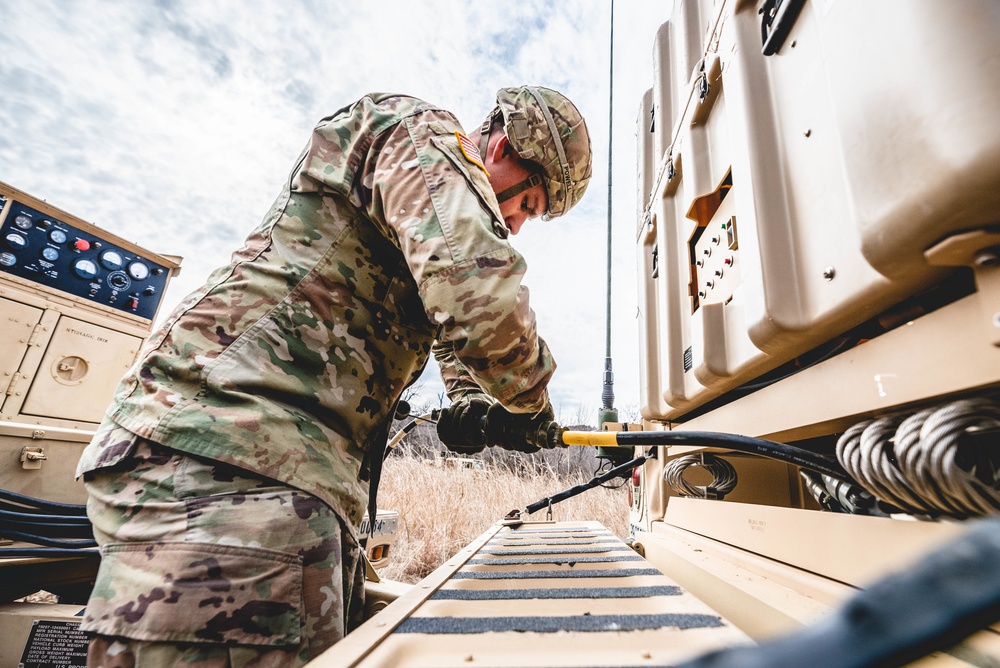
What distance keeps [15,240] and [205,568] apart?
2.91 meters

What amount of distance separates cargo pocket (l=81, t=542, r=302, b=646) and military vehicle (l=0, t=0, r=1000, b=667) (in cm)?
27

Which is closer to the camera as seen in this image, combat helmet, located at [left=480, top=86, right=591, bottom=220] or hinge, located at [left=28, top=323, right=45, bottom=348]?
combat helmet, located at [left=480, top=86, right=591, bottom=220]

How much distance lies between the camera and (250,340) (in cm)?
116

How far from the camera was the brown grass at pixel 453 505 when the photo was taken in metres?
5.13

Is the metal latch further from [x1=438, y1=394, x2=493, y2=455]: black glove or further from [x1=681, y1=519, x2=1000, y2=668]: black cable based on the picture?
[x1=681, y1=519, x2=1000, y2=668]: black cable

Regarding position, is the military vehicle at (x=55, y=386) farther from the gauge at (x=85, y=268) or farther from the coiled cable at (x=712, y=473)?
the coiled cable at (x=712, y=473)

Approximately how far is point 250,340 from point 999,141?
1.33 meters

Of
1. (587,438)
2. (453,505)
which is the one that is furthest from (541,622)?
(453,505)

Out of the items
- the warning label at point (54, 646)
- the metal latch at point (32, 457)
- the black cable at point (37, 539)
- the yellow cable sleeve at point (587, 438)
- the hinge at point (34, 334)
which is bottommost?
the warning label at point (54, 646)

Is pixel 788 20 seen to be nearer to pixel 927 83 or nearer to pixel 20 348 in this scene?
pixel 927 83

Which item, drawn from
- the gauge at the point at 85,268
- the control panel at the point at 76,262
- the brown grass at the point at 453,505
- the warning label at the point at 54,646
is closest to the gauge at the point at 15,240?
the control panel at the point at 76,262

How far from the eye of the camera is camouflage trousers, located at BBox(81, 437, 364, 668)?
906 millimetres

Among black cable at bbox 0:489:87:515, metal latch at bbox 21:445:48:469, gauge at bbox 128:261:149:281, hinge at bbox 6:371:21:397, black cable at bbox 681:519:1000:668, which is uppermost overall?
gauge at bbox 128:261:149:281

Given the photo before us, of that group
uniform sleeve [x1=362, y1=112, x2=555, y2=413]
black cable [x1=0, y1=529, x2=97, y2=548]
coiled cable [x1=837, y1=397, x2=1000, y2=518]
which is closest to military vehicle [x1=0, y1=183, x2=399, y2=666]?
black cable [x1=0, y1=529, x2=97, y2=548]
